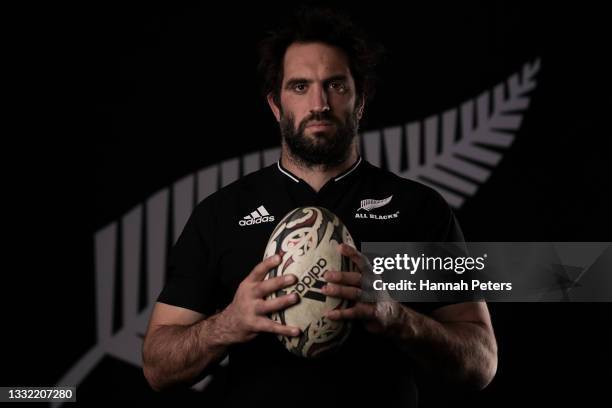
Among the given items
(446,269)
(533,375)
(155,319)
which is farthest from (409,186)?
(533,375)

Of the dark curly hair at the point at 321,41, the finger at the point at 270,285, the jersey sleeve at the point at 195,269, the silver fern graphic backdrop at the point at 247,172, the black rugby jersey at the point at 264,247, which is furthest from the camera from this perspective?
the silver fern graphic backdrop at the point at 247,172

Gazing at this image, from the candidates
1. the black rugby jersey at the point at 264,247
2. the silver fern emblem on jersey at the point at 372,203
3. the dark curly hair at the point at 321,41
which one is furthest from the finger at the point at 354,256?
the dark curly hair at the point at 321,41

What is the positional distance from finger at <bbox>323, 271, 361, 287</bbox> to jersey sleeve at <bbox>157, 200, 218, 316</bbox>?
50 cm

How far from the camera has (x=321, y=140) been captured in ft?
5.62

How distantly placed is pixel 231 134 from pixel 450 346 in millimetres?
1609

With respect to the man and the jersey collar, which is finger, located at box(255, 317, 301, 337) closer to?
the man

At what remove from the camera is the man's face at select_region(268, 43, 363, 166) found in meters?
1.71

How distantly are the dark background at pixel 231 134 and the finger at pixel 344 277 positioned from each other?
5.25 feet

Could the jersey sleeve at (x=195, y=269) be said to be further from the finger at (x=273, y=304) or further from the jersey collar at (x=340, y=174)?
the finger at (x=273, y=304)

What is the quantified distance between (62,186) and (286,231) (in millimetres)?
1718

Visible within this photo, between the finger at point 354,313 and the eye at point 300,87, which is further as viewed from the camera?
the eye at point 300,87

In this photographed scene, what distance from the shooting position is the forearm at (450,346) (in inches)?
56.8
